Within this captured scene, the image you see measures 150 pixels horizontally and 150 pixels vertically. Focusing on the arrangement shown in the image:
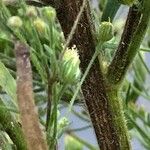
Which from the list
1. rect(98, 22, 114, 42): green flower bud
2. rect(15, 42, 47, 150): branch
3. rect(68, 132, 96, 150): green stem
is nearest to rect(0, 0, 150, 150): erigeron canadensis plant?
rect(98, 22, 114, 42): green flower bud

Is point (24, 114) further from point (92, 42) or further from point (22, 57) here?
point (92, 42)

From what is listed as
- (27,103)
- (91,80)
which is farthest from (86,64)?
(27,103)

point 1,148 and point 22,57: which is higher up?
point 22,57

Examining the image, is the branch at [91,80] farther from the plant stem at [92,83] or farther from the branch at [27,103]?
the branch at [27,103]

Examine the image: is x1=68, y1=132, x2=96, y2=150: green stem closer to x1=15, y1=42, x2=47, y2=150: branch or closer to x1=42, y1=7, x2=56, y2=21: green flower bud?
x1=42, y1=7, x2=56, y2=21: green flower bud

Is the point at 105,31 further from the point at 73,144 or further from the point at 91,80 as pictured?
the point at 73,144

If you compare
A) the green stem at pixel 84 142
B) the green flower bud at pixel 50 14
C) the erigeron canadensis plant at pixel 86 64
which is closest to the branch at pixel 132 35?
the erigeron canadensis plant at pixel 86 64

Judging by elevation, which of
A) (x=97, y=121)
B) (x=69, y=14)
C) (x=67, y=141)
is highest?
(x=69, y=14)

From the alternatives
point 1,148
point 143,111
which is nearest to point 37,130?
point 1,148
